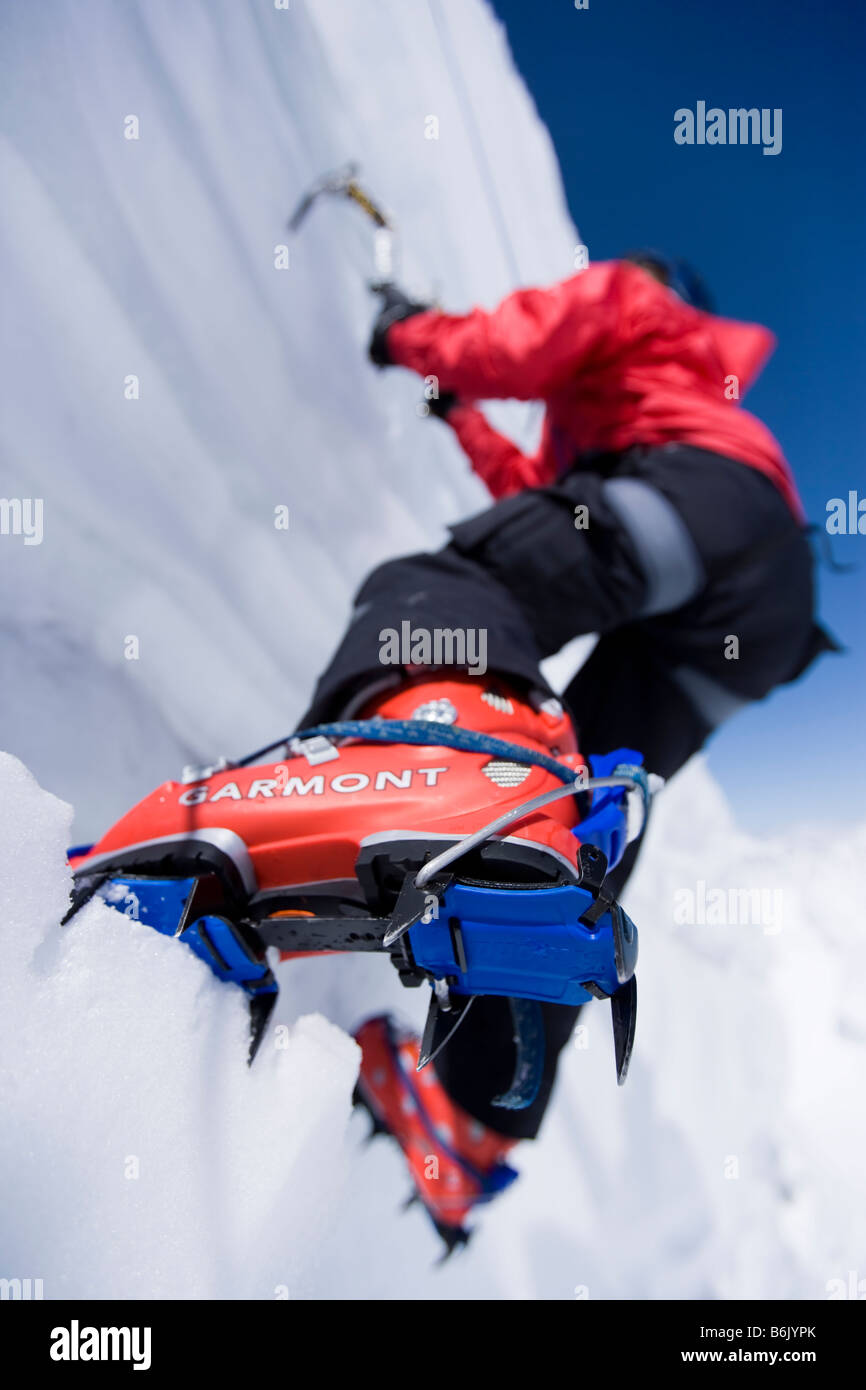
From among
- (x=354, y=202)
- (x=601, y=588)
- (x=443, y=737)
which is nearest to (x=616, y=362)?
(x=601, y=588)

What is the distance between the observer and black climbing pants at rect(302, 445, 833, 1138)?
487 mm

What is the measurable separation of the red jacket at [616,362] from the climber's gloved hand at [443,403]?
0.19 m

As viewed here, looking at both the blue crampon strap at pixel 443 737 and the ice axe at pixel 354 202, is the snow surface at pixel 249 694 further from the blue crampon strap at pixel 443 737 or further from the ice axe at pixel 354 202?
the blue crampon strap at pixel 443 737

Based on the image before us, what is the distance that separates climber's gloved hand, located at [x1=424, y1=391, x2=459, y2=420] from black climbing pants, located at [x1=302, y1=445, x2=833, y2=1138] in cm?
35

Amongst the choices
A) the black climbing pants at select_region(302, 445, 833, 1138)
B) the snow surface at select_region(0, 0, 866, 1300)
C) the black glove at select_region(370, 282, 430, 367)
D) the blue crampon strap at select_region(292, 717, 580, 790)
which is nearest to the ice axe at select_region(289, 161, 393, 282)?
the snow surface at select_region(0, 0, 866, 1300)

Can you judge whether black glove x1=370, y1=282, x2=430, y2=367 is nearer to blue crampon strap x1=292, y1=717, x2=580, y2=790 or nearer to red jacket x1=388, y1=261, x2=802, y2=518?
red jacket x1=388, y1=261, x2=802, y2=518

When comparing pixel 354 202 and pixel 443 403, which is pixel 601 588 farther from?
pixel 354 202

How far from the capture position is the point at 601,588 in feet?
1.84

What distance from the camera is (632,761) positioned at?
41 cm

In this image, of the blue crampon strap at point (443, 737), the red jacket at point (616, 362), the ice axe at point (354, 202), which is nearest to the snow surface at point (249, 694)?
the ice axe at point (354, 202)

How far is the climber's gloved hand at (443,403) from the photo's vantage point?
39.0 inches

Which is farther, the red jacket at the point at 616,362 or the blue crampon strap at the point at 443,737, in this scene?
the red jacket at the point at 616,362

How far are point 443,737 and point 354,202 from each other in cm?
130
